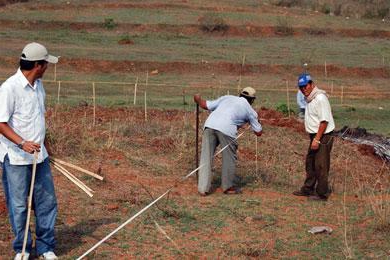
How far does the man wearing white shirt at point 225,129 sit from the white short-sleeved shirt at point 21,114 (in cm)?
360

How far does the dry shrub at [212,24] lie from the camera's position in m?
36.9

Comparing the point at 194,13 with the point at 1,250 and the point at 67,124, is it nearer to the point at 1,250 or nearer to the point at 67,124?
the point at 67,124

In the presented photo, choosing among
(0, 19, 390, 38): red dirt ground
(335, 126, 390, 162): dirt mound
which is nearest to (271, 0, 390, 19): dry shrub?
(0, 19, 390, 38): red dirt ground

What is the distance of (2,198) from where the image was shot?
8242 mm

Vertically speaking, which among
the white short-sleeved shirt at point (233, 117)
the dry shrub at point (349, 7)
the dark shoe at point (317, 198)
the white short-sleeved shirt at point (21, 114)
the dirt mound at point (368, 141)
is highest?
the dry shrub at point (349, 7)

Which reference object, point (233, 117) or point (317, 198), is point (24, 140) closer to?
point (233, 117)

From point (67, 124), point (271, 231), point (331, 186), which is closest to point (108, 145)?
point (67, 124)

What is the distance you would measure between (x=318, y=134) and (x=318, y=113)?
264 mm

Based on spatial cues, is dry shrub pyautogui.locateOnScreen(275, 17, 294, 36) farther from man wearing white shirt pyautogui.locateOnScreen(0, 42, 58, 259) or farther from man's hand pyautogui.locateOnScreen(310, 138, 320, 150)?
man wearing white shirt pyautogui.locateOnScreen(0, 42, 58, 259)

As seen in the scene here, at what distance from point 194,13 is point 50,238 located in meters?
34.6

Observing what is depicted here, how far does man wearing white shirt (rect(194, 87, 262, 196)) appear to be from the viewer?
962 cm

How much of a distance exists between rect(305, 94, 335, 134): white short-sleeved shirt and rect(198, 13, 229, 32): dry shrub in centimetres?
2761

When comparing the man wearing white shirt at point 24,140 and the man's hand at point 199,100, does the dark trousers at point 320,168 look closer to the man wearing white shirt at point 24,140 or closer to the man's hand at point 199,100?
the man's hand at point 199,100

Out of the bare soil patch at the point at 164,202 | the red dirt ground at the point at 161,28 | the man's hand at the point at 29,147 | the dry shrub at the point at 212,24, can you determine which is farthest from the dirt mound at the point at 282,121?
the dry shrub at the point at 212,24
